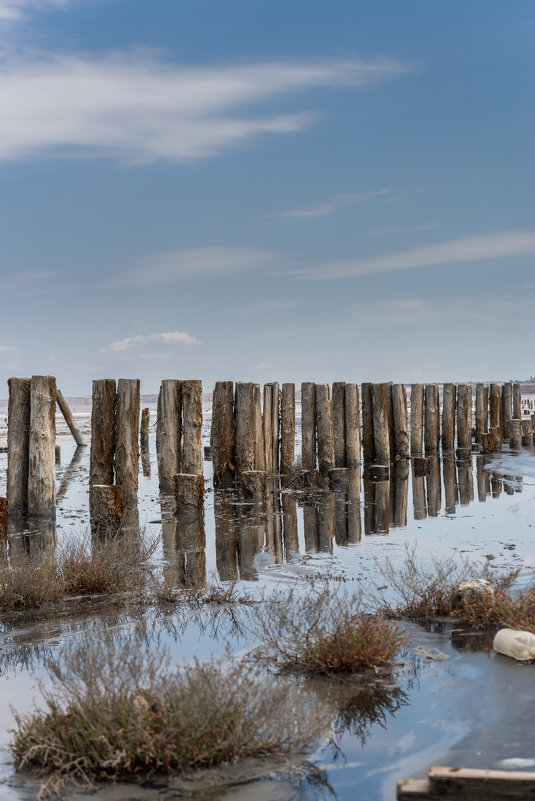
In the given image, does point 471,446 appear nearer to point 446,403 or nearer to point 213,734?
point 446,403

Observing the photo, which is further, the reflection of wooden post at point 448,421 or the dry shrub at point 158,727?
the reflection of wooden post at point 448,421

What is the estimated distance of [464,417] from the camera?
25484mm

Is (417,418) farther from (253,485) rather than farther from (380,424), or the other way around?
(253,485)

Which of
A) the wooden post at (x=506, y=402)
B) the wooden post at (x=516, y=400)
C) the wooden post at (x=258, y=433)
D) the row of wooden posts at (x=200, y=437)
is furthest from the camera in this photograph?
the wooden post at (x=516, y=400)

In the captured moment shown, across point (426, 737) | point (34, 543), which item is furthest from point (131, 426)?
point (426, 737)

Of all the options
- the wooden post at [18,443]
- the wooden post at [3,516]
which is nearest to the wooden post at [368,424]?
the wooden post at [18,443]

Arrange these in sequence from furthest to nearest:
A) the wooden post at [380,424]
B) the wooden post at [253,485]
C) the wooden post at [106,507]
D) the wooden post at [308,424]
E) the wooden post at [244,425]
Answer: the wooden post at [380,424] → the wooden post at [308,424] → the wooden post at [244,425] → the wooden post at [253,485] → the wooden post at [106,507]

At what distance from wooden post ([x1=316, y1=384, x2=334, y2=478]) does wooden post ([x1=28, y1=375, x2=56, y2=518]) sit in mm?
7027

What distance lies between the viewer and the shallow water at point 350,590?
16.2 ft

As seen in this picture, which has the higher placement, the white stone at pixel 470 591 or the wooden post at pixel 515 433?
the wooden post at pixel 515 433

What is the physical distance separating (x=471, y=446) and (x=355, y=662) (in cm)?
2012

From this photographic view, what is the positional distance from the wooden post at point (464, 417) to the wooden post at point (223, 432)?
10.3 meters

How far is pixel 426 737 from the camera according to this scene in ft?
17.7

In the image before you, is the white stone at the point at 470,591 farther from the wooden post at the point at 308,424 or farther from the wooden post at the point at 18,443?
the wooden post at the point at 308,424
